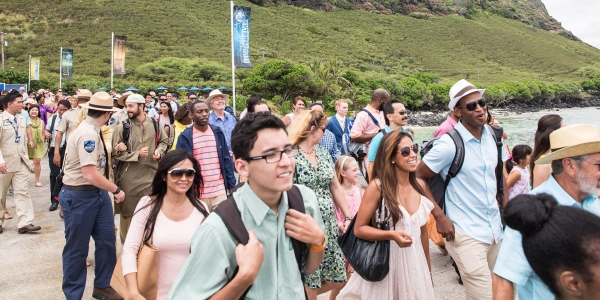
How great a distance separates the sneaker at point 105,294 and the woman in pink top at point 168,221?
171 centimetres

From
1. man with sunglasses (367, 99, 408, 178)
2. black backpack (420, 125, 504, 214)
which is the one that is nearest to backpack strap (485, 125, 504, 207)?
black backpack (420, 125, 504, 214)

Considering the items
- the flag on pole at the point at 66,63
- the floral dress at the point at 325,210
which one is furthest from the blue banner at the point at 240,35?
the flag on pole at the point at 66,63

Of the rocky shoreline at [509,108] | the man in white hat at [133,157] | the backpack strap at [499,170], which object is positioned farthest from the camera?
the rocky shoreline at [509,108]

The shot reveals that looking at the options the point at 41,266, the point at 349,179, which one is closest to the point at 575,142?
the point at 349,179

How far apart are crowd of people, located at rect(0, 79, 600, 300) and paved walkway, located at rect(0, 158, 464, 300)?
13.9 inches

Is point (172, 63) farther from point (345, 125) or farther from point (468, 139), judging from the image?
point (468, 139)

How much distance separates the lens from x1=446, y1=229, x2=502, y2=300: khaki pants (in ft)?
10.6

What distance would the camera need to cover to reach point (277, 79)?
39719mm

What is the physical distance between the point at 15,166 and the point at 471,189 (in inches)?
258

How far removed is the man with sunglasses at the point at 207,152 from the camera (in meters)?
5.10

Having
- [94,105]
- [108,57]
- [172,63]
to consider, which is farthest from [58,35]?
[94,105]

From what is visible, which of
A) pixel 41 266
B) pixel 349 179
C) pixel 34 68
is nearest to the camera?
pixel 349 179

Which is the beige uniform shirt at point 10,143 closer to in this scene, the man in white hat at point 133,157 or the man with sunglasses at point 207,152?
the man in white hat at point 133,157

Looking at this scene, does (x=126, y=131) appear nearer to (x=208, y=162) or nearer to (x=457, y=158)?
(x=208, y=162)
